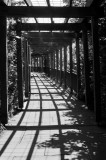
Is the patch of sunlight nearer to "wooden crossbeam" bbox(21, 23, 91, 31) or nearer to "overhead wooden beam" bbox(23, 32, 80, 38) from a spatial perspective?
"wooden crossbeam" bbox(21, 23, 91, 31)

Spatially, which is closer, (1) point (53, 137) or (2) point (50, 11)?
(1) point (53, 137)

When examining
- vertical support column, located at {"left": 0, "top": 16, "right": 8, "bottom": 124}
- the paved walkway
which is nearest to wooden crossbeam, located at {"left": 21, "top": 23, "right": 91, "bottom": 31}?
vertical support column, located at {"left": 0, "top": 16, "right": 8, "bottom": 124}

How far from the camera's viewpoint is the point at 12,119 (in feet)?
25.2

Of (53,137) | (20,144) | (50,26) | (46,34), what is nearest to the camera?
(20,144)

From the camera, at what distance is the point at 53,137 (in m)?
5.65

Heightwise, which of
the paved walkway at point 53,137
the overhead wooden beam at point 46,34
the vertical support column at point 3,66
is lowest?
the paved walkway at point 53,137

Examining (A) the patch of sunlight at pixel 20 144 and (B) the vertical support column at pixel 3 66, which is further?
(B) the vertical support column at pixel 3 66

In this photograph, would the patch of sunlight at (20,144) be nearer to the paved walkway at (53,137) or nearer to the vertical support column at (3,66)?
the paved walkway at (53,137)

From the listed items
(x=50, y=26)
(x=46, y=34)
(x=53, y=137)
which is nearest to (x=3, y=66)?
(x=53, y=137)

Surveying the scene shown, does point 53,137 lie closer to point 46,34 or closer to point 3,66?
point 3,66

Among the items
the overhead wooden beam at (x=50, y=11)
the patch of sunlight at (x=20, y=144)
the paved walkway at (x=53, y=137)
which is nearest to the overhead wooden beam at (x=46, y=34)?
the paved walkway at (x=53, y=137)

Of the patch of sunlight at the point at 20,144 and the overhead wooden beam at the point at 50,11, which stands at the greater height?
the overhead wooden beam at the point at 50,11

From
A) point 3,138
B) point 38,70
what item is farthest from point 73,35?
point 38,70

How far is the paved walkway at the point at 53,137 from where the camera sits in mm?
4473
